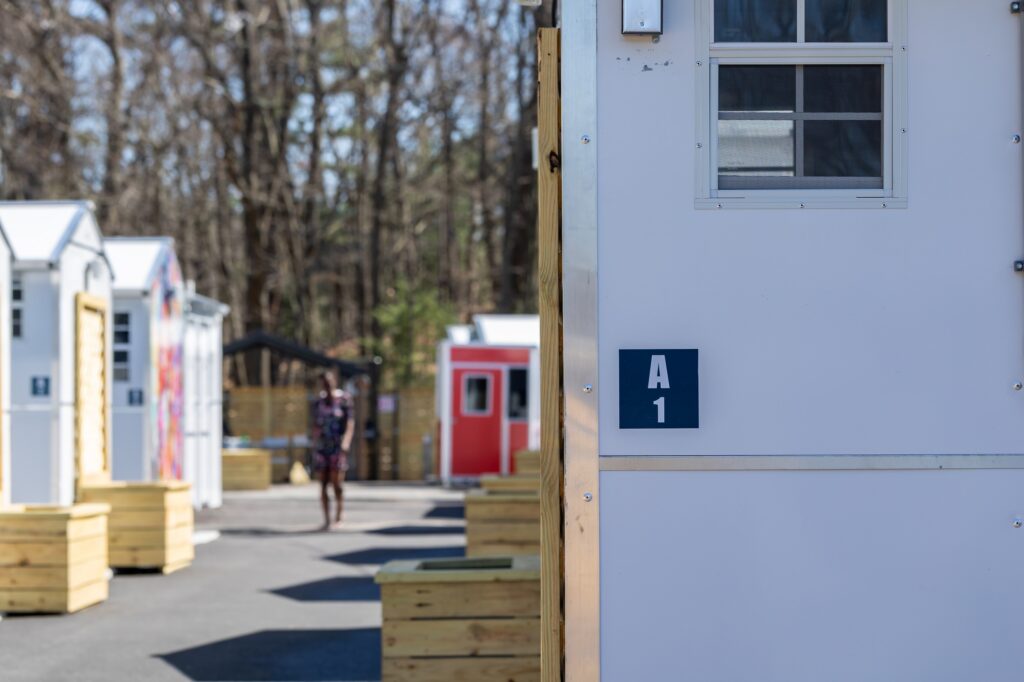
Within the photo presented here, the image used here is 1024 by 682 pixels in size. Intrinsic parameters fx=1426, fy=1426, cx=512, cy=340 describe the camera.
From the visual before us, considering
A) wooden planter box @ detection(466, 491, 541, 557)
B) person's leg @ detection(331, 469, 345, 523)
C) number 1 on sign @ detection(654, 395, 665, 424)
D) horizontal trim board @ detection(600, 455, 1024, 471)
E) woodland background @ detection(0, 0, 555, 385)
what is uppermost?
woodland background @ detection(0, 0, 555, 385)

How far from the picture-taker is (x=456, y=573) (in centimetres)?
674

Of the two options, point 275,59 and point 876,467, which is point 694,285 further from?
point 275,59

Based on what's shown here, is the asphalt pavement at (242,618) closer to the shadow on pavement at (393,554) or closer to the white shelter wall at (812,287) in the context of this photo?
the shadow on pavement at (393,554)

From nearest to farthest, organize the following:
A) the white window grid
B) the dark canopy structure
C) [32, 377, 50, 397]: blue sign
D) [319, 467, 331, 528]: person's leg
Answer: [32, 377, 50, 397]: blue sign, [319, 467, 331, 528]: person's leg, the white window grid, the dark canopy structure

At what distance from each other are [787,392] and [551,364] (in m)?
0.75

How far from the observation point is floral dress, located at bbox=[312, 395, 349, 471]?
15945mm

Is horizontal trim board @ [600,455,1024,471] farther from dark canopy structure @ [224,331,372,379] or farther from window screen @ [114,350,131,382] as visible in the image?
dark canopy structure @ [224,331,372,379]

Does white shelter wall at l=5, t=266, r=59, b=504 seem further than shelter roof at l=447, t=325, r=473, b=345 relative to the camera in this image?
No

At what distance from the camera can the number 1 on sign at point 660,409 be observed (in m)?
4.45

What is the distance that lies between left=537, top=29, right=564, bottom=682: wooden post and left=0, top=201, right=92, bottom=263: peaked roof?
9622mm

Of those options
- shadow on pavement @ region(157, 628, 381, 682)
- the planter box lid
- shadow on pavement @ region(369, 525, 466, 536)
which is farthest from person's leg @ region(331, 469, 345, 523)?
the planter box lid

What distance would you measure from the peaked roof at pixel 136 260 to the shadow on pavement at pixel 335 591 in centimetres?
576

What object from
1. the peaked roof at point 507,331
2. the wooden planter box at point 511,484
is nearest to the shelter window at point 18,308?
the wooden planter box at point 511,484

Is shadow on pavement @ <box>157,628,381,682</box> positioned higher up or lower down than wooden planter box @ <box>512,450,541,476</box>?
lower down
